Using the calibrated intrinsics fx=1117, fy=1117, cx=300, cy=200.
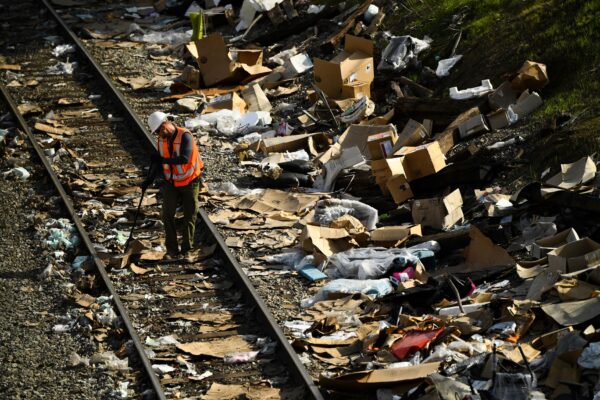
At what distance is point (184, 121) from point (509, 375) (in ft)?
32.2

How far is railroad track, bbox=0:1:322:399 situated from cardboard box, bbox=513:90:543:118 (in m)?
4.47

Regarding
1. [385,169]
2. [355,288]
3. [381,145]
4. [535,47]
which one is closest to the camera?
[355,288]

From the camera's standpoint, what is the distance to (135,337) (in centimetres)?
1112

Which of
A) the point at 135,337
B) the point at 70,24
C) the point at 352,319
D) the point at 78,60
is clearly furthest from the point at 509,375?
the point at 70,24

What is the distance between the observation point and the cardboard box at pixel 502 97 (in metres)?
15.2

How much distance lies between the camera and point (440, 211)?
1315 centimetres

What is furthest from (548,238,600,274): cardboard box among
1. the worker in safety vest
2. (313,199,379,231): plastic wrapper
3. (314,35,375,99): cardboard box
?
(314,35,375,99): cardboard box

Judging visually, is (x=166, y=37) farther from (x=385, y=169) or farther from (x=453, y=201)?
(x=453, y=201)

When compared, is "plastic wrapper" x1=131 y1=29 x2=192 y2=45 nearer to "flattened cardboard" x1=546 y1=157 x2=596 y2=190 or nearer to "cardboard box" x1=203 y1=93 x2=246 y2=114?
"cardboard box" x1=203 y1=93 x2=246 y2=114

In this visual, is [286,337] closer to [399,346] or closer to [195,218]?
[399,346]

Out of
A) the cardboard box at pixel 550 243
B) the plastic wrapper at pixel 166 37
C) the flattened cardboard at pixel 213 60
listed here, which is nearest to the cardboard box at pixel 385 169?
the cardboard box at pixel 550 243

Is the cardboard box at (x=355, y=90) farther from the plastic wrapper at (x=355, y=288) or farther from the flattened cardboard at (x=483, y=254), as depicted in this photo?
the plastic wrapper at (x=355, y=288)

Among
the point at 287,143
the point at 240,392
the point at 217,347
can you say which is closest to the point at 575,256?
the point at 240,392

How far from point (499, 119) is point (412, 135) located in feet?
3.90
